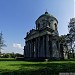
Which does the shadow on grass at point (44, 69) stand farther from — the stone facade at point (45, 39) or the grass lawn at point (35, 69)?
the stone facade at point (45, 39)

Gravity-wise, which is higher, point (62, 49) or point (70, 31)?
point (70, 31)

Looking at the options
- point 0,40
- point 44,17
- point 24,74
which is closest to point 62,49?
point 44,17

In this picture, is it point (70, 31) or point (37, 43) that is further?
point (37, 43)

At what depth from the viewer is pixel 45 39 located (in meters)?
67.6

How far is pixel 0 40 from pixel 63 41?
39.1 metres

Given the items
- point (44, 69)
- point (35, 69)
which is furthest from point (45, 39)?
point (44, 69)

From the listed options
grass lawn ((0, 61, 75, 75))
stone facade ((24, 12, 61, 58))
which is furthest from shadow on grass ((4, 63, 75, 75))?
stone facade ((24, 12, 61, 58))

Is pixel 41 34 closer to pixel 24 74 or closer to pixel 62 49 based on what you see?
pixel 62 49

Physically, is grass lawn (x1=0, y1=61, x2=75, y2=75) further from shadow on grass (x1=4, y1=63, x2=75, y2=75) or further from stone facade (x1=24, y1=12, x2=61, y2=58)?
stone facade (x1=24, y1=12, x2=61, y2=58)

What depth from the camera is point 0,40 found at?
100250 mm

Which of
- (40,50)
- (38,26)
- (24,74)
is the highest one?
(38,26)

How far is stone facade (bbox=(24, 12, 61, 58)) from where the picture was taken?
67.2m

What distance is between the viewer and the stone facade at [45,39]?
67188 millimetres

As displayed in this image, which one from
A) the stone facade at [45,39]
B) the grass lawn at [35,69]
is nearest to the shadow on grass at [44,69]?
the grass lawn at [35,69]
